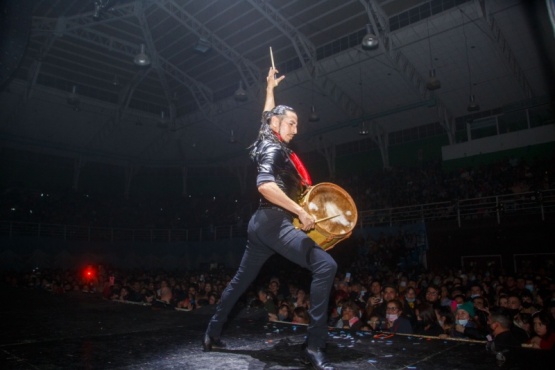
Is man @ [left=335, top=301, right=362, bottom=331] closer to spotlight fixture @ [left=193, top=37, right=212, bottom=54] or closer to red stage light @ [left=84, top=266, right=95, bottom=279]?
spotlight fixture @ [left=193, top=37, right=212, bottom=54]

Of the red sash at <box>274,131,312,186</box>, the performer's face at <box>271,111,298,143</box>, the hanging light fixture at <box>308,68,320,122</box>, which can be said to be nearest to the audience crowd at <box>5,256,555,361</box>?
the red sash at <box>274,131,312,186</box>

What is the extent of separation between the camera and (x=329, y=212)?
2992mm

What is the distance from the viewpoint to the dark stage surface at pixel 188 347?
259 centimetres

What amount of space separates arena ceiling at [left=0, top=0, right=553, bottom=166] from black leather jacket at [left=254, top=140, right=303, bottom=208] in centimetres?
1558

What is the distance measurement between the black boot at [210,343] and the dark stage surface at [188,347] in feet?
0.17

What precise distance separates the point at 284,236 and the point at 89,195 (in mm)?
25556

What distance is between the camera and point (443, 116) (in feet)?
73.2

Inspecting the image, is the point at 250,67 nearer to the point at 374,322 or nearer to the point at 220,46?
the point at 220,46

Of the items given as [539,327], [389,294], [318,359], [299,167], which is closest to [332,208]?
[299,167]

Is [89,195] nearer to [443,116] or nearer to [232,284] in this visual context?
[443,116]

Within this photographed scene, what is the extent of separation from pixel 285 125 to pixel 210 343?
69.0 inches

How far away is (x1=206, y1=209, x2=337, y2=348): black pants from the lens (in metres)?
2.68

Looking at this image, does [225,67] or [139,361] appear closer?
[139,361]

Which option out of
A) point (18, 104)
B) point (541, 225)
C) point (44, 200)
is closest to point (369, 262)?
point (541, 225)
